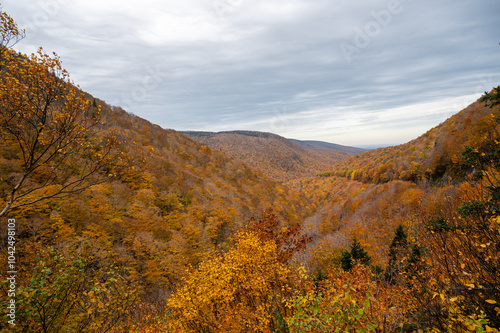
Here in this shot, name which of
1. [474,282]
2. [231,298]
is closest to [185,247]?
[231,298]

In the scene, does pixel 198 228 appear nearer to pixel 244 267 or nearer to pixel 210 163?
pixel 244 267

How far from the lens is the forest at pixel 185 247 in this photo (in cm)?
626

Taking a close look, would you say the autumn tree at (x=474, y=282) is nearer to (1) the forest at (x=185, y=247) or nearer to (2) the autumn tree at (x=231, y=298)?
(1) the forest at (x=185, y=247)

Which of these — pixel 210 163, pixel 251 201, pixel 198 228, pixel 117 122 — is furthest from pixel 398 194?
pixel 117 122

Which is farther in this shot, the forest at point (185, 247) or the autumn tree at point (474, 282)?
the forest at point (185, 247)

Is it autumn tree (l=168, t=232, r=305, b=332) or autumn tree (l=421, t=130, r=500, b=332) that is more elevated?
autumn tree (l=421, t=130, r=500, b=332)

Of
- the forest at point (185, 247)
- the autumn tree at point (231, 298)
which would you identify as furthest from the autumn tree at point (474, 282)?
the autumn tree at point (231, 298)

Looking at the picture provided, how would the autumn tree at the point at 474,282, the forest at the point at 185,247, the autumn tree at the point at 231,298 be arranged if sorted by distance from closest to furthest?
the autumn tree at the point at 474,282 → the forest at the point at 185,247 → the autumn tree at the point at 231,298

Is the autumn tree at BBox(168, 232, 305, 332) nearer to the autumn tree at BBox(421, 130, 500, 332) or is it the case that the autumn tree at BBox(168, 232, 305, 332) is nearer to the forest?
the forest

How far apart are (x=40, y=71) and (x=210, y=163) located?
3494 inches

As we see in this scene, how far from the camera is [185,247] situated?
34938 millimetres

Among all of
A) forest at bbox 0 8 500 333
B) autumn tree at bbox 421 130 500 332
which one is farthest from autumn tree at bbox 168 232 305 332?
autumn tree at bbox 421 130 500 332

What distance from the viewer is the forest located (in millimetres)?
6262

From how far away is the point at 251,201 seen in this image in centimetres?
8469
